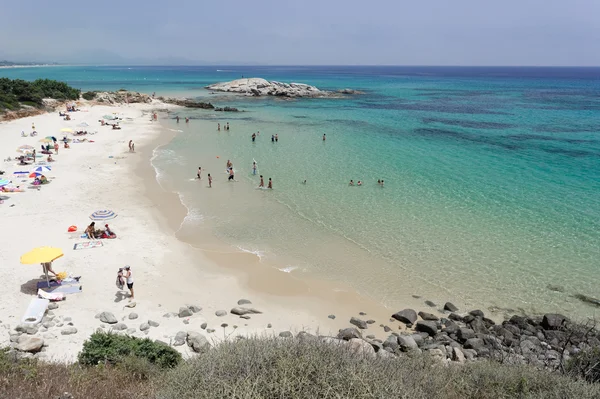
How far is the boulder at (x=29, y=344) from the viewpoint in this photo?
978 cm

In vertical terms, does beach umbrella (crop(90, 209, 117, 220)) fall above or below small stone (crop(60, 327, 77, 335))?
above

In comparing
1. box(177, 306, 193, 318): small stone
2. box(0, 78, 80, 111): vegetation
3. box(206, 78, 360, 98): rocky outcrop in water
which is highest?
box(206, 78, 360, 98): rocky outcrop in water

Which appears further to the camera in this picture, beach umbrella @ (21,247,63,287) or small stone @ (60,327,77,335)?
beach umbrella @ (21,247,63,287)

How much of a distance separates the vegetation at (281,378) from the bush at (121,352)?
0.76 ft

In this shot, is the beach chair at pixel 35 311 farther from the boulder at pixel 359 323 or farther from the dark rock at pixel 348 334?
the boulder at pixel 359 323

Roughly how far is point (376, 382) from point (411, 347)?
245 inches

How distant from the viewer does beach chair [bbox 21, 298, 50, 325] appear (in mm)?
11195

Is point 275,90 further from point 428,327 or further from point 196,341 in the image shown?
point 196,341

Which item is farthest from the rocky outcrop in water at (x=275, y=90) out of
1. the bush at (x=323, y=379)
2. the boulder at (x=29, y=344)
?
the bush at (x=323, y=379)

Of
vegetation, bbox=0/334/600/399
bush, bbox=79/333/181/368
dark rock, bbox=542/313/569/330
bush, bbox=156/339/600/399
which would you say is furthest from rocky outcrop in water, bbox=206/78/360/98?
bush, bbox=156/339/600/399

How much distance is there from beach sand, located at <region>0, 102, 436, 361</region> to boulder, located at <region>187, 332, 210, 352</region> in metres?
0.24

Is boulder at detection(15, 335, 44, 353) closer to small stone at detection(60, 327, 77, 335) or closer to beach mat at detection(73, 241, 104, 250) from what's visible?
small stone at detection(60, 327, 77, 335)

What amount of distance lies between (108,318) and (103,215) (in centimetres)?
869

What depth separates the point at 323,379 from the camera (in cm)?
555
